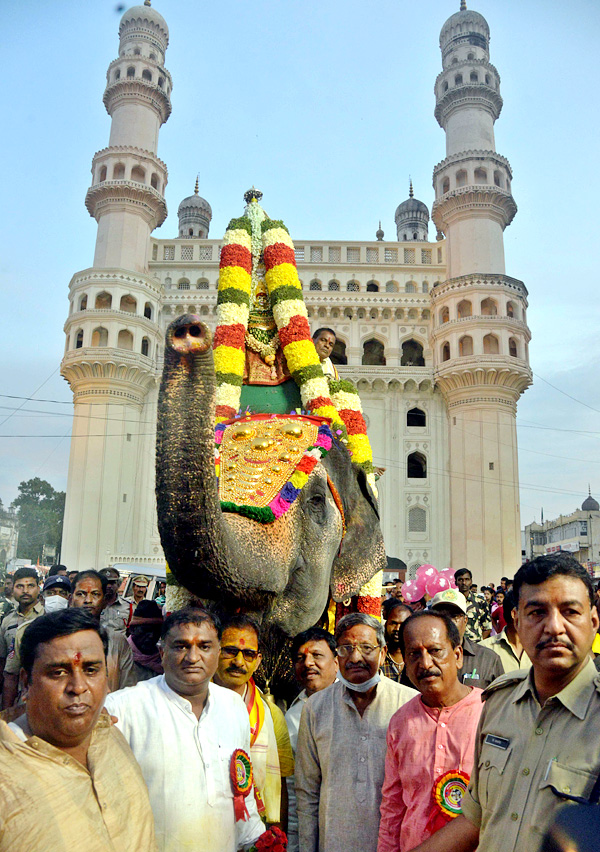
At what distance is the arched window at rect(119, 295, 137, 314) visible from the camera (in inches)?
968

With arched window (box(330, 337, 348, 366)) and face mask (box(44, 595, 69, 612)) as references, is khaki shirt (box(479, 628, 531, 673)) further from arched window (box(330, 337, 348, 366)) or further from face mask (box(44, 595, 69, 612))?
arched window (box(330, 337, 348, 366))

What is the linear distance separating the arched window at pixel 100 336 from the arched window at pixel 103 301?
80 cm

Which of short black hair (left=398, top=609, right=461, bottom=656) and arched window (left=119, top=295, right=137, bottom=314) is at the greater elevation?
arched window (left=119, top=295, right=137, bottom=314)

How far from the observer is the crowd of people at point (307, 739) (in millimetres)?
1616

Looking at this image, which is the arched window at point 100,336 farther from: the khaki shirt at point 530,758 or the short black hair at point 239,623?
the khaki shirt at point 530,758

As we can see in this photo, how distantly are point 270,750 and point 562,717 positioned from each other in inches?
53.8

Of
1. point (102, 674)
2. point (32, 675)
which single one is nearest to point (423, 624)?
point (102, 674)

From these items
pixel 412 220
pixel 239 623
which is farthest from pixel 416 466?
pixel 239 623

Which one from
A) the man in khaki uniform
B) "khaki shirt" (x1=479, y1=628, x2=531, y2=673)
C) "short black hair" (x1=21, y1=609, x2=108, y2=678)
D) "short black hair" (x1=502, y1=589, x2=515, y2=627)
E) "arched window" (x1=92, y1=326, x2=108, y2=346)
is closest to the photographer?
the man in khaki uniform

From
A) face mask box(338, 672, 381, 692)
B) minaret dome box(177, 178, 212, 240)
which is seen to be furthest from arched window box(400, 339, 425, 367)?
face mask box(338, 672, 381, 692)

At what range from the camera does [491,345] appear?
24.4 meters

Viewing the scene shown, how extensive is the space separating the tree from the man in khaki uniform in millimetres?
39294

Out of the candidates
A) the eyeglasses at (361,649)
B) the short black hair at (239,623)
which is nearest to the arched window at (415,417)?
the short black hair at (239,623)

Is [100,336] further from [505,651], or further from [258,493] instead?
[505,651]
